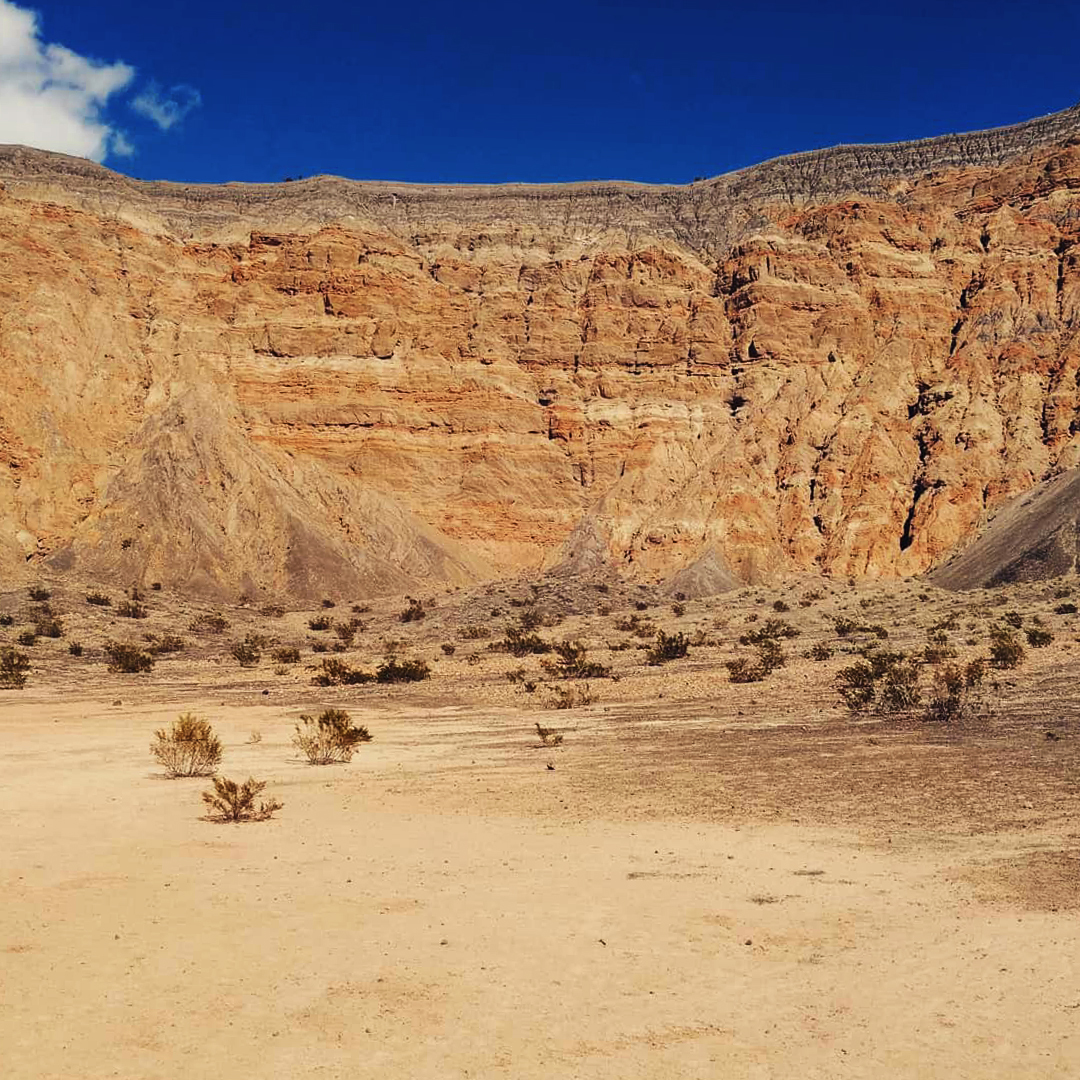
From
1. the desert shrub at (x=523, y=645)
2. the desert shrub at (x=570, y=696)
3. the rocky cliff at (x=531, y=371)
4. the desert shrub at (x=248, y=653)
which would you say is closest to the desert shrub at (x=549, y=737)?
Answer: the desert shrub at (x=570, y=696)

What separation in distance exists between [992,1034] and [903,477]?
185 feet

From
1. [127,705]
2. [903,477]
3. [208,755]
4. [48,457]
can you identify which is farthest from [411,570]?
[208,755]

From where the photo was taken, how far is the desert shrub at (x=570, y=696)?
20.5m

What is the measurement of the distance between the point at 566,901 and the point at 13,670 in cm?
2304

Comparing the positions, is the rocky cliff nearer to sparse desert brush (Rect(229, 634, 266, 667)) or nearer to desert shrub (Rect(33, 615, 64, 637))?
sparse desert brush (Rect(229, 634, 266, 667))

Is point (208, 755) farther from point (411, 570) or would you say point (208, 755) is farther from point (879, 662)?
point (411, 570)

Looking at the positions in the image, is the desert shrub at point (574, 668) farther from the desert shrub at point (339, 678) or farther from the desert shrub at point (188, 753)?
the desert shrub at point (188, 753)

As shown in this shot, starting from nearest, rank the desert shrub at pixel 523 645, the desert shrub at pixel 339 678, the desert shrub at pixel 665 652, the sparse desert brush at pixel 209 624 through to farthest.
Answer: the desert shrub at pixel 339 678, the desert shrub at pixel 665 652, the desert shrub at pixel 523 645, the sparse desert brush at pixel 209 624

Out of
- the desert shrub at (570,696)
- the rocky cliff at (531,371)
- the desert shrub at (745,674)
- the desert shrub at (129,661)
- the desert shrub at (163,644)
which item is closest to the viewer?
the desert shrub at (570,696)

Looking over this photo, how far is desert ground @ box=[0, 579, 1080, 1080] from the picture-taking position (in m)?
4.98

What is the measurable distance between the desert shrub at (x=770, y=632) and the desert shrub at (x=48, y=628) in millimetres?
22459

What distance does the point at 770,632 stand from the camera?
33594 mm

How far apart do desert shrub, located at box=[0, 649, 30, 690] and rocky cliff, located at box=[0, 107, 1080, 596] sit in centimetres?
1948

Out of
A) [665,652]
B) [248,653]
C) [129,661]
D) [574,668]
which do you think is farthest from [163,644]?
[665,652]
